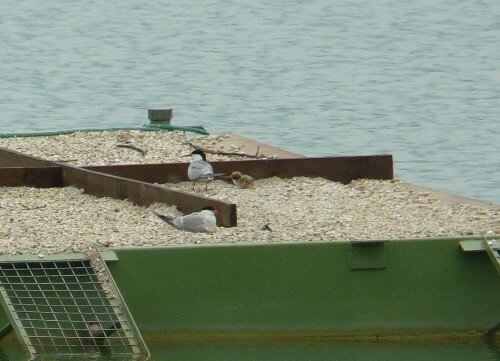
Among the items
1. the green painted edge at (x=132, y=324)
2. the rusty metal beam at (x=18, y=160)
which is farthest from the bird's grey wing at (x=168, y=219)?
the rusty metal beam at (x=18, y=160)

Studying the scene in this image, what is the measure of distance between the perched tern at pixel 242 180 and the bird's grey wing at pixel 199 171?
18 centimetres

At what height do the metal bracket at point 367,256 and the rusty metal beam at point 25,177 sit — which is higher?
the metal bracket at point 367,256

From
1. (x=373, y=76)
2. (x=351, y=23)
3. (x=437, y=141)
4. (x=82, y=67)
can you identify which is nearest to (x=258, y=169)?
(x=437, y=141)

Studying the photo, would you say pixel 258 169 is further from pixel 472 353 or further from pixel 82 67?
pixel 82 67

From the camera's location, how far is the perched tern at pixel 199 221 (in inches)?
271

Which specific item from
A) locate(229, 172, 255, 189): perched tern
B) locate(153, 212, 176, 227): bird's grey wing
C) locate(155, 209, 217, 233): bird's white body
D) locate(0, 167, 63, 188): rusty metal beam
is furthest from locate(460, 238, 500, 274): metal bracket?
locate(0, 167, 63, 188): rusty metal beam

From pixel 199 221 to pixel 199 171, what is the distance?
1.36 meters

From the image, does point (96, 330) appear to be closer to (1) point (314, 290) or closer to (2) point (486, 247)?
(1) point (314, 290)

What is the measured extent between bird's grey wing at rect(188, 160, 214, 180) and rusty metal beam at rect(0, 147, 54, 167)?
981mm

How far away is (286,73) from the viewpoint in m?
23.1

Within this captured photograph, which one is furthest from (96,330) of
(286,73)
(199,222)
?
(286,73)

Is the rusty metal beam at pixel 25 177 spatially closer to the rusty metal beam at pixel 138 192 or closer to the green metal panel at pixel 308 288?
the rusty metal beam at pixel 138 192

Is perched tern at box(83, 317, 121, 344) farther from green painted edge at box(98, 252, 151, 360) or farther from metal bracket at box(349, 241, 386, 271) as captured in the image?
metal bracket at box(349, 241, 386, 271)

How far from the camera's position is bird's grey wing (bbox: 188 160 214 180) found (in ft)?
27.0
